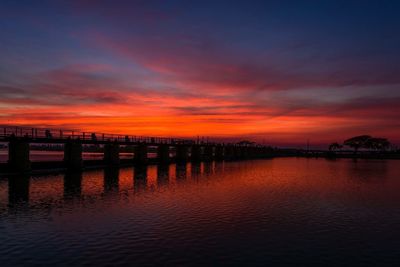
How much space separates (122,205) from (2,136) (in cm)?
3208

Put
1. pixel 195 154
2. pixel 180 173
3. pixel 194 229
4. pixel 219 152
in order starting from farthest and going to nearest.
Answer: pixel 219 152
pixel 195 154
pixel 180 173
pixel 194 229

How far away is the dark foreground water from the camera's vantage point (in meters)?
17.2

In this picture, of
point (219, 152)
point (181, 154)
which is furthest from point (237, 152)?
point (181, 154)

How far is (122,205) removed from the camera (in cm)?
3078

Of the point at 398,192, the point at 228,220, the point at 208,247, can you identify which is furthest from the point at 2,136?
the point at 398,192

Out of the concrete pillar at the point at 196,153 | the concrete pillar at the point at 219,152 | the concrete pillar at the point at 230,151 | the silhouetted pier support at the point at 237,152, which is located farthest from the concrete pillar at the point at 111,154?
the silhouetted pier support at the point at 237,152

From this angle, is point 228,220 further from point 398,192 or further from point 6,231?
point 398,192

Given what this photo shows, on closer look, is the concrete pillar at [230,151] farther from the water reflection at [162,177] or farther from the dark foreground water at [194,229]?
the dark foreground water at [194,229]

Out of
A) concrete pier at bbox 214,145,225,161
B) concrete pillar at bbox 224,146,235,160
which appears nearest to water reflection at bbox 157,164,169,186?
concrete pier at bbox 214,145,225,161

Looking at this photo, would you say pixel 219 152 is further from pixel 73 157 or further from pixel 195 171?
pixel 73 157

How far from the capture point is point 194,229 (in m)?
22.6

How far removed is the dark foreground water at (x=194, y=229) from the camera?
1725 cm

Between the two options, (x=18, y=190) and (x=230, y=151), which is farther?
(x=230, y=151)

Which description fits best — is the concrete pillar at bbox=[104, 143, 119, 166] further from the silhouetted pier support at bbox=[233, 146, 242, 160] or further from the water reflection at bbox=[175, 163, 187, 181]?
the silhouetted pier support at bbox=[233, 146, 242, 160]
